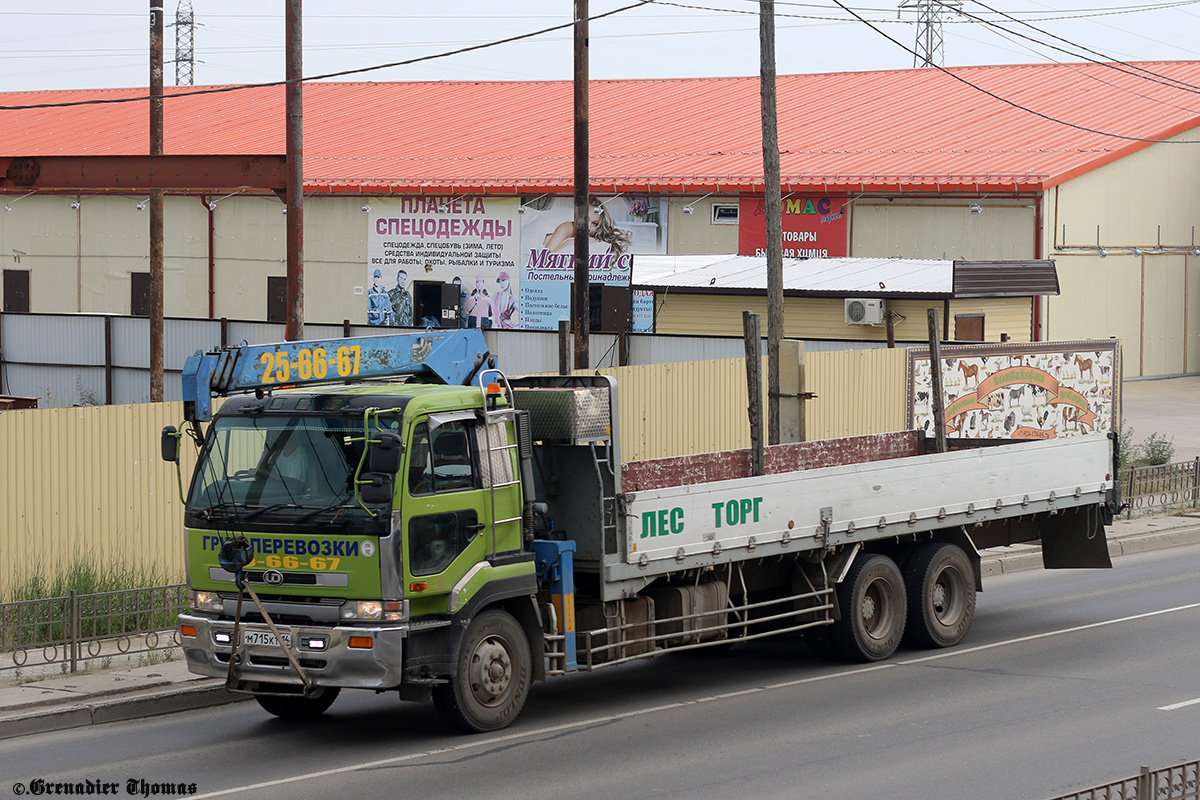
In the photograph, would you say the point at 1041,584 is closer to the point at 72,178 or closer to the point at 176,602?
Answer: the point at 176,602

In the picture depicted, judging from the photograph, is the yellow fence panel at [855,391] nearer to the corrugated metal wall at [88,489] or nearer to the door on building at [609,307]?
the corrugated metal wall at [88,489]

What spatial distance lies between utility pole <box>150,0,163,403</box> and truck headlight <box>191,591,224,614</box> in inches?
549

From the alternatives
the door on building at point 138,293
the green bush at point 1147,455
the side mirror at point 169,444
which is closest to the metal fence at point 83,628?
the side mirror at point 169,444

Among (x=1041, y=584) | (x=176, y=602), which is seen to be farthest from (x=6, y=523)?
(x=1041, y=584)

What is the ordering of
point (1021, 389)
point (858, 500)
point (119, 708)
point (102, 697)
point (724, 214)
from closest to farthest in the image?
1. point (119, 708)
2. point (102, 697)
3. point (858, 500)
4. point (1021, 389)
5. point (724, 214)

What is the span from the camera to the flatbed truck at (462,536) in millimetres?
9742

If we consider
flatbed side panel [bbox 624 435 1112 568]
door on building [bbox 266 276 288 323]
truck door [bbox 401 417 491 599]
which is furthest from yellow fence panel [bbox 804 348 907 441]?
door on building [bbox 266 276 288 323]

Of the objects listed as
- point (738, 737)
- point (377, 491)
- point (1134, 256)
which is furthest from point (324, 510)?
point (1134, 256)

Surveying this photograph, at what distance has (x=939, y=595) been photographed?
44.9ft


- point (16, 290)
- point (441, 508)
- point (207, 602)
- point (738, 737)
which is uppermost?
point (16, 290)

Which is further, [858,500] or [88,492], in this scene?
[88,492]

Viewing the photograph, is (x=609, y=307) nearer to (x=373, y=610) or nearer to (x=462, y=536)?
(x=462, y=536)

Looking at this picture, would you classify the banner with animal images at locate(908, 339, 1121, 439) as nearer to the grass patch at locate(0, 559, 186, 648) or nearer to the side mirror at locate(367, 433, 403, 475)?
the grass patch at locate(0, 559, 186, 648)

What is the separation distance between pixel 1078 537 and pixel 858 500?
3.71 metres
